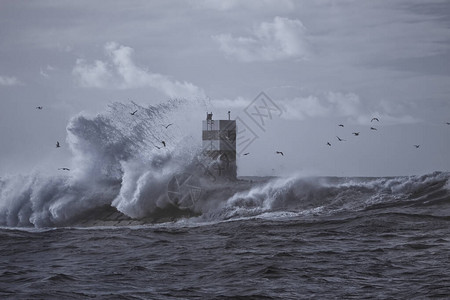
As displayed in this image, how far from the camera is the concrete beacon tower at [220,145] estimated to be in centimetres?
3950

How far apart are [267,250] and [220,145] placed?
63.0 feet

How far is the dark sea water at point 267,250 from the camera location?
49.7 feet

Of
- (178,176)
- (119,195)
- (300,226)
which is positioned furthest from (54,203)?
(300,226)

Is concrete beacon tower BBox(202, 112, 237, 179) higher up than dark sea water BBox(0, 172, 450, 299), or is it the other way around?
concrete beacon tower BBox(202, 112, 237, 179)

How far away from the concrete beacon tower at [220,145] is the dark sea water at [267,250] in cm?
397

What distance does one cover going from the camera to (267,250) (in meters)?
20.8

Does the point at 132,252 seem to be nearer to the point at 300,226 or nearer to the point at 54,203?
the point at 300,226

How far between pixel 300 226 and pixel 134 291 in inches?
495

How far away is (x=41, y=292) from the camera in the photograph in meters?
15.2

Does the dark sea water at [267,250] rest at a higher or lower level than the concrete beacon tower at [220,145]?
lower

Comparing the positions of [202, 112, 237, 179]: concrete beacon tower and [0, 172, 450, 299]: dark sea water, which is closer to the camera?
[0, 172, 450, 299]: dark sea water

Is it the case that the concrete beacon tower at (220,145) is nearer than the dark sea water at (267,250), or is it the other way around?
the dark sea water at (267,250)

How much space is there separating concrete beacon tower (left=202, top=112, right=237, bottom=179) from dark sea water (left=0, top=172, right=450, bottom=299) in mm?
3967

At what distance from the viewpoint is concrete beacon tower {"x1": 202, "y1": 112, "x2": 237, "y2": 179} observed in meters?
39.5
